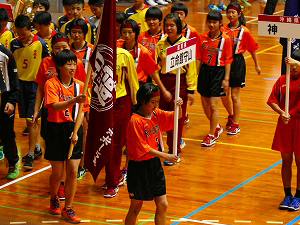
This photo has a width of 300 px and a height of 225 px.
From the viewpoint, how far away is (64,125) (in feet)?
25.7

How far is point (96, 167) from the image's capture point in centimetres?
763

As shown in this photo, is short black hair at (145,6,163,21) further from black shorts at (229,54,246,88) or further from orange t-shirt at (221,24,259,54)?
black shorts at (229,54,246,88)

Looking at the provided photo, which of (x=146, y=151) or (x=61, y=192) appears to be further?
(x=61, y=192)

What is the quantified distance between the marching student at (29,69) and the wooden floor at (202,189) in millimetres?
459

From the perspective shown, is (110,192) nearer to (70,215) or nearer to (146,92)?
(70,215)

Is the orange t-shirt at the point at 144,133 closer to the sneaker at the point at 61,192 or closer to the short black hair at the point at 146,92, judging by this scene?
the short black hair at the point at 146,92

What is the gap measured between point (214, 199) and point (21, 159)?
3.22m

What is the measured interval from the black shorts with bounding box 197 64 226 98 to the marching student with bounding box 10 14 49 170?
2582 mm

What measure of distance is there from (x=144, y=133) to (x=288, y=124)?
6.97 ft

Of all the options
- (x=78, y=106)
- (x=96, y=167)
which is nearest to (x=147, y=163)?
(x=96, y=167)

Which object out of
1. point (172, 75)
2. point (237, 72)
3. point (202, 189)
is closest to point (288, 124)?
point (202, 189)

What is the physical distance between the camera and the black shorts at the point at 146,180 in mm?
6859

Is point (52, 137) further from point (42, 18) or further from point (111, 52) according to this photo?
point (42, 18)

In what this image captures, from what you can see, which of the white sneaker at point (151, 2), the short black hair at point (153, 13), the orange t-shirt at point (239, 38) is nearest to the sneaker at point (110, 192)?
the short black hair at point (153, 13)
